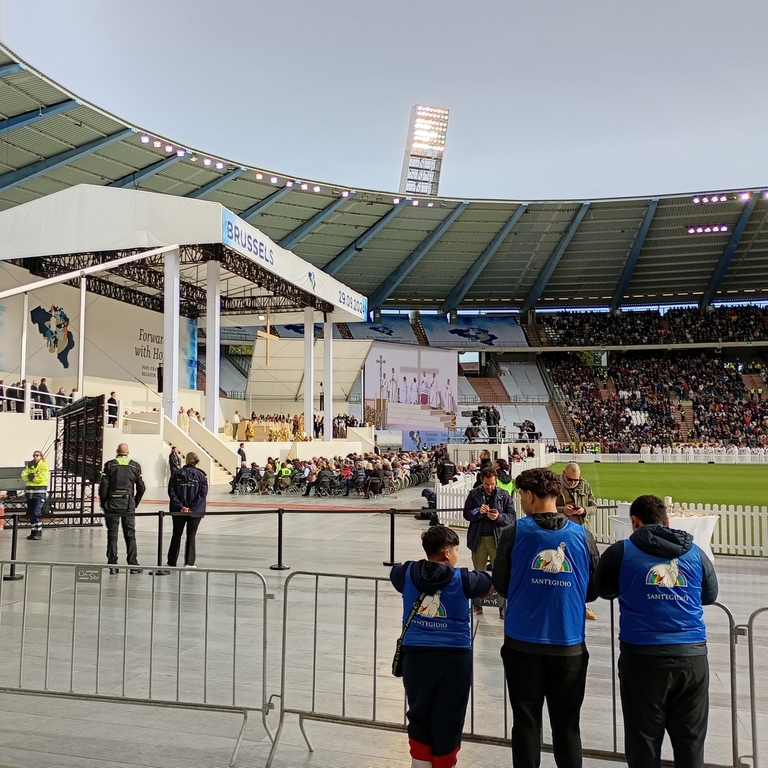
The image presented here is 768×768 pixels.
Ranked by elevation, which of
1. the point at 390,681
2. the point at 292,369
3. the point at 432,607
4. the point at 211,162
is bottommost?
the point at 390,681

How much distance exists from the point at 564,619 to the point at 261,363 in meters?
40.0

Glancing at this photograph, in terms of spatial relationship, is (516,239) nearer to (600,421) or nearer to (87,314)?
(600,421)

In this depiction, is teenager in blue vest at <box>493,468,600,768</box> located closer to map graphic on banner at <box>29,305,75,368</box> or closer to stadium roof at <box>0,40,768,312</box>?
stadium roof at <box>0,40,768,312</box>

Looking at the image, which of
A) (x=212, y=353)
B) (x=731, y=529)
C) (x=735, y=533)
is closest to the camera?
(x=731, y=529)

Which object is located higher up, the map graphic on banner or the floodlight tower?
the floodlight tower

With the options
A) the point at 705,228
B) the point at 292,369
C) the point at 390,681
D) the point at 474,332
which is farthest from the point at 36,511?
the point at 474,332

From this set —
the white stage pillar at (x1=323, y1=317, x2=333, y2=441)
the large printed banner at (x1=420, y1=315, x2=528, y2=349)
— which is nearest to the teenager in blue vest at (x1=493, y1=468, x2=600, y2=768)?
the white stage pillar at (x1=323, y1=317, x2=333, y2=441)

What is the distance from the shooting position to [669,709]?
3.56m

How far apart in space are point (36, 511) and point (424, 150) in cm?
4644

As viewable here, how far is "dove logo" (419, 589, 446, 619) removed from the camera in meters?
3.60

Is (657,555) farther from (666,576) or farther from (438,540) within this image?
(438,540)

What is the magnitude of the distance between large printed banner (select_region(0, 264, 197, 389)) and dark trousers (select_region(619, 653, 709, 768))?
25157 mm

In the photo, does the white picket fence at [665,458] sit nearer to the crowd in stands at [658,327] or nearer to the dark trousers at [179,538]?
the crowd in stands at [658,327]

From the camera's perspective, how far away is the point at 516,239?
51750mm
